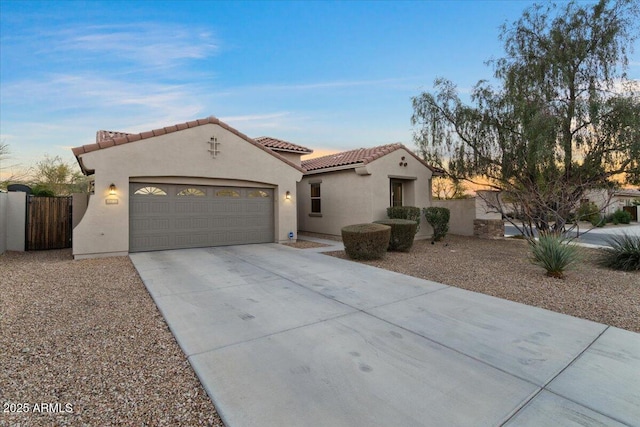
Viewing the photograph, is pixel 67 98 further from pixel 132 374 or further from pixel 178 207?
pixel 132 374

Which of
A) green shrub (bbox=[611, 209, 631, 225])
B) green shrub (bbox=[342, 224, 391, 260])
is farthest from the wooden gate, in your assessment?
green shrub (bbox=[611, 209, 631, 225])

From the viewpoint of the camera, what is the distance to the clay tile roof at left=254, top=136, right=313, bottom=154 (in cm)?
1591

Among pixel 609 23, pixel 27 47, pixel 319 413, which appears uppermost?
pixel 609 23

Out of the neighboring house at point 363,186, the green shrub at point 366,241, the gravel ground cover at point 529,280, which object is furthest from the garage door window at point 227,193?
the green shrub at point 366,241

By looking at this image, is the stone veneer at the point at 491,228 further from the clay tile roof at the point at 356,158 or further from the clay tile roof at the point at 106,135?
the clay tile roof at the point at 106,135

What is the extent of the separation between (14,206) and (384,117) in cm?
1570

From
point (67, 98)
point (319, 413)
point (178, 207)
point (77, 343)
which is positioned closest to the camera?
point (319, 413)

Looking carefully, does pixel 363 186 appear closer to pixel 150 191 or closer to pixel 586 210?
pixel 150 191

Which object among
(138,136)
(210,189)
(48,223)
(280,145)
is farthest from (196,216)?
(280,145)

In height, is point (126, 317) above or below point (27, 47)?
below

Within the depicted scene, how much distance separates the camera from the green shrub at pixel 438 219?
43.0ft

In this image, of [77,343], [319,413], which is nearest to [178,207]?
[77,343]

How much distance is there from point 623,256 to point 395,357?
897cm

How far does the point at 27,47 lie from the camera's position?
1004 centimetres
